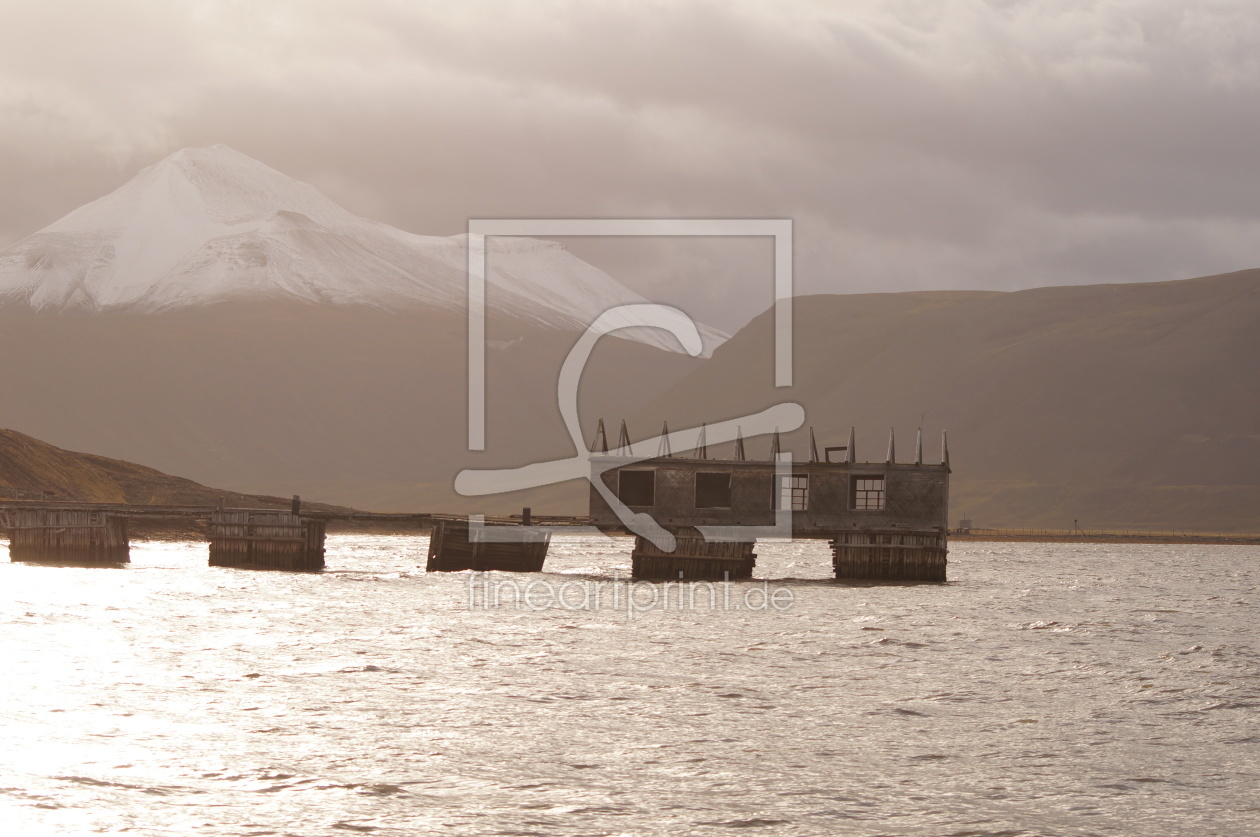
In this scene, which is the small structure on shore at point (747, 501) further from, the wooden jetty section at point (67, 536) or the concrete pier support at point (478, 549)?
the wooden jetty section at point (67, 536)

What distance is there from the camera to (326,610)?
53.9 m

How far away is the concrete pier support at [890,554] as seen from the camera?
7038 cm

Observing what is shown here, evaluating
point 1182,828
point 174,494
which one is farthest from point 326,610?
point 174,494

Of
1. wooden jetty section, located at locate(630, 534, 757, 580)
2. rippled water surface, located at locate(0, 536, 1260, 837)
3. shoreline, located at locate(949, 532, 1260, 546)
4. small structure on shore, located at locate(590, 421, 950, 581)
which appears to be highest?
small structure on shore, located at locate(590, 421, 950, 581)

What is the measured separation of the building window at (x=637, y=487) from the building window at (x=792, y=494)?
240 inches

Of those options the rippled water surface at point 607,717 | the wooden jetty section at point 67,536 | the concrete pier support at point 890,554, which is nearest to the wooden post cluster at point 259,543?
the wooden jetty section at point 67,536

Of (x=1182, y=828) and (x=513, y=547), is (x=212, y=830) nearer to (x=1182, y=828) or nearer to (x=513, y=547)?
(x=1182, y=828)

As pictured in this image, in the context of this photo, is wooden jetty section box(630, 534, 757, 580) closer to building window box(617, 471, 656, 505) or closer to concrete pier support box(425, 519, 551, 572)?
building window box(617, 471, 656, 505)

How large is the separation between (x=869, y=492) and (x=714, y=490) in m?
7.69

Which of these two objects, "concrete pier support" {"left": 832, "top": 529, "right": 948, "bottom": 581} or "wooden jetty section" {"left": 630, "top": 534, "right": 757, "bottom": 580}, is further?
"concrete pier support" {"left": 832, "top": 529, "right": 948, "bottom": 581}

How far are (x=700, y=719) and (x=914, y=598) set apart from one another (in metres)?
38.6

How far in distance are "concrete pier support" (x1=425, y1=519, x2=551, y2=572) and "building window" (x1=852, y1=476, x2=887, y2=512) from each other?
15.8 m

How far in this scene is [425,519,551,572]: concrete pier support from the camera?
73188mm

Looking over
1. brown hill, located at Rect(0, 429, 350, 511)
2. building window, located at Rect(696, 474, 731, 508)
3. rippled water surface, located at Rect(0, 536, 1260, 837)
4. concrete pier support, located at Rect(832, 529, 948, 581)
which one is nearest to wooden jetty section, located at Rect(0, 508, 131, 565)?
rippled water surface, located at Rect(0, 536, 1260, 837)
